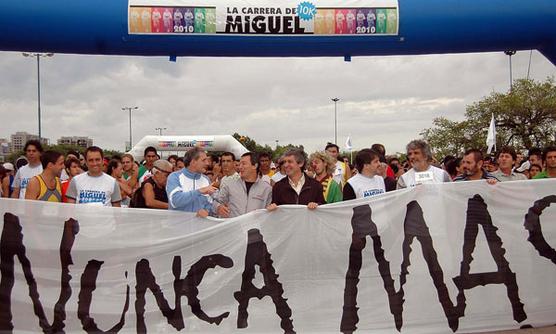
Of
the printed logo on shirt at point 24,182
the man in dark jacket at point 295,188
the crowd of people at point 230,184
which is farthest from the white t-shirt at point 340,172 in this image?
the printed logo on shirt at point 24,182

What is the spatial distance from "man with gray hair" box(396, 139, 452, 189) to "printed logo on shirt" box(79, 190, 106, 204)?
2.99 m

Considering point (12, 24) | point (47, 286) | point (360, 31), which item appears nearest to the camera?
point (47, 286)

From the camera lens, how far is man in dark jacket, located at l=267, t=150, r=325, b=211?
17.0 feet

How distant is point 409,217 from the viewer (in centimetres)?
503

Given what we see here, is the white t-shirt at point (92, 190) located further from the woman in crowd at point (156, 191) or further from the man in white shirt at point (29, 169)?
the man in white shirt at point (29, 169)

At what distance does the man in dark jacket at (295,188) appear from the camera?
518cm

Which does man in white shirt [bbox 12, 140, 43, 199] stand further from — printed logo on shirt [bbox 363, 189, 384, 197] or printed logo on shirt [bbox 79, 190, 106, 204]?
printed logo on shirt [bbox 363, 189, 384, 197]

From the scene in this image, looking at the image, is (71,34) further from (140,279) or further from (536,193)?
(536,193)

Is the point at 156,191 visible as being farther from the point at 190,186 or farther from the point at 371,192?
the point at 371,192

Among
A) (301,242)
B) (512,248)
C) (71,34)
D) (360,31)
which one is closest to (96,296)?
(301,242)

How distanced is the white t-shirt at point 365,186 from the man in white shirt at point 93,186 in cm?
235

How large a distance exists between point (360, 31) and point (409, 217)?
1.86 metres

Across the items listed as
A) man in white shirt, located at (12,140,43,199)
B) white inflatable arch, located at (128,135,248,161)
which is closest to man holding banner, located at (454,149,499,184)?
man in white shirt, located at (12,140,43,199)

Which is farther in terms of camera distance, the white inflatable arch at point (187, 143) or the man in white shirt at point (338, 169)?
the white inflatable arch at point (187, 143)
